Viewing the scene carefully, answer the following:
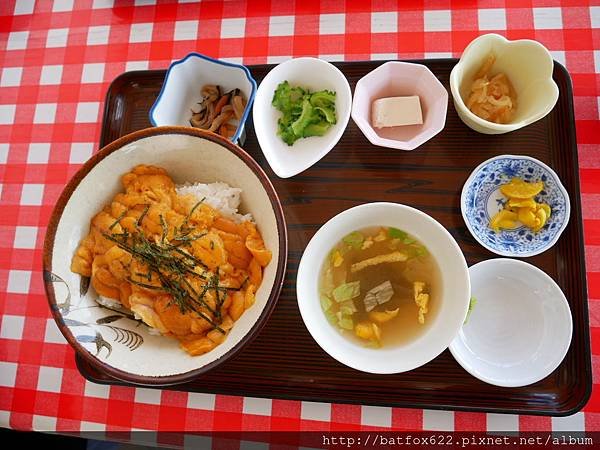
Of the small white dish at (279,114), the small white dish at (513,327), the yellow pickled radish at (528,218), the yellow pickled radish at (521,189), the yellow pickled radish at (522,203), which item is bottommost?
the small white dish at (513,327)

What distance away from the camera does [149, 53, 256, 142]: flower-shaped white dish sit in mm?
1914

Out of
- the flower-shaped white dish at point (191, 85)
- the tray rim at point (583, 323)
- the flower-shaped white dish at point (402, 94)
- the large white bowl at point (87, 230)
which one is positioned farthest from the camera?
the flower-shaped white dish at point (191, 85)

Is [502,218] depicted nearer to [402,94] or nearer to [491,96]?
[491,96]

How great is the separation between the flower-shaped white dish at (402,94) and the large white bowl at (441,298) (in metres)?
0.28

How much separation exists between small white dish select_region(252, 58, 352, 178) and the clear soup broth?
0.34m

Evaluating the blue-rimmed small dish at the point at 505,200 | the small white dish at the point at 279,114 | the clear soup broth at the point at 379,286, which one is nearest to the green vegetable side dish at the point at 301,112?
the small white dish at the point at 279,114

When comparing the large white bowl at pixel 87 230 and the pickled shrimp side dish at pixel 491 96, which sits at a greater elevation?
the pickled shrimp side dish at pixel 491 96

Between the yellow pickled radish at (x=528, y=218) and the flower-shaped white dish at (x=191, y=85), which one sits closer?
the yellow pickled radish at (x=528, y=218)

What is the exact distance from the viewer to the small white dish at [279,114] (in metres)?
1.85

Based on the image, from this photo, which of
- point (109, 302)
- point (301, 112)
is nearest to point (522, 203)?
point (301, 112)

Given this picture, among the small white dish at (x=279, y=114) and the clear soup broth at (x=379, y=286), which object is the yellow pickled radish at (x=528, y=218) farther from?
the small white dish at (x=279, y=114)

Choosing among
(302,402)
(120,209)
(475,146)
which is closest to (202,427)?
(302,402)

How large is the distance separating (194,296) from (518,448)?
4.17ft

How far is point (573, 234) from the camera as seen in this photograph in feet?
5.93
